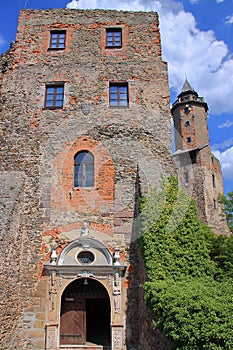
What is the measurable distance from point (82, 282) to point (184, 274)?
3568 mm

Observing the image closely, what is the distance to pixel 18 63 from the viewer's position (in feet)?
42.8

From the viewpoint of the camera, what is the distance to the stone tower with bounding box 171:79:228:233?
1135 inches

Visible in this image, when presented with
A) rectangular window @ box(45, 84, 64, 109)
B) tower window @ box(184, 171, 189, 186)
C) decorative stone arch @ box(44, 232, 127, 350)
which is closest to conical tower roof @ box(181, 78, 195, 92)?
tower window @ box(184, 171, 189, 186)

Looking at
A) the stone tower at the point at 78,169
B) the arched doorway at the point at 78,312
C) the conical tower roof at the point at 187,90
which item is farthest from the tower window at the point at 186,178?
the arched doorway at the point at 78,312

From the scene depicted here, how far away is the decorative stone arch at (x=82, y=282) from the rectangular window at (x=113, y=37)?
7.83 metres

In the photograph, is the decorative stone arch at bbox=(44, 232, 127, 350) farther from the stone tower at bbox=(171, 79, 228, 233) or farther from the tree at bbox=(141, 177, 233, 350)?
the stone tower at bbox=(171, 79, 228, 233)

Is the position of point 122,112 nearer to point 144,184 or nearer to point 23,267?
point 144,184

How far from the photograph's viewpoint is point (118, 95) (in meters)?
12.5

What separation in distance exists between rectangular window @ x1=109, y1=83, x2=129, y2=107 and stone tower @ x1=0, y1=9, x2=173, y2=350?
0.04 meters

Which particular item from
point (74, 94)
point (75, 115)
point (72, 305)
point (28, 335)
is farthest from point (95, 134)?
point (28, 335)

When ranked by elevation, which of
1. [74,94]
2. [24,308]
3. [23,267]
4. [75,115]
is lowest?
[24,308]

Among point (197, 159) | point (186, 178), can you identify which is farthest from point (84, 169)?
point (197, 159)

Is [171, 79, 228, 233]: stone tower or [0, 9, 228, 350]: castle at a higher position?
[171, 79, 228, 233]: stone tower

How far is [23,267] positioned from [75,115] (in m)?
5.72
